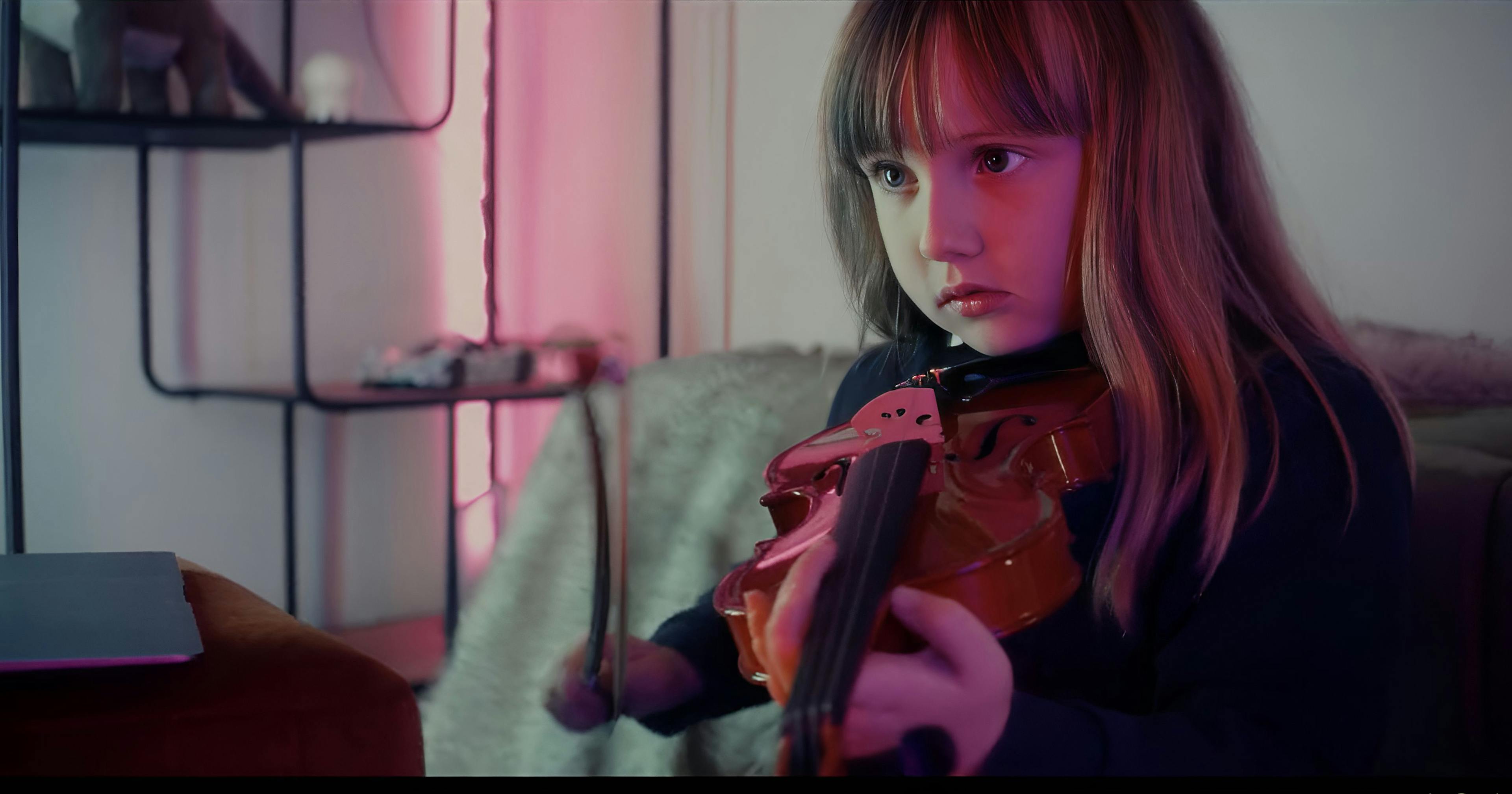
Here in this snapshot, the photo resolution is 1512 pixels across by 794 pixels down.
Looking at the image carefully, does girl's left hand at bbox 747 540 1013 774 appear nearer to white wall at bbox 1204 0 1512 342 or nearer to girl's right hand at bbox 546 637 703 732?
girl's right hand at bbox 546 637 703 732

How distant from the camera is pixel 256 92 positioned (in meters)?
0.66

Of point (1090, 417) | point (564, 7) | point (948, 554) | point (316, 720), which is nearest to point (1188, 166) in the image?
point (1090, 417)

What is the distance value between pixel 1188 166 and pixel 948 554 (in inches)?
9.1

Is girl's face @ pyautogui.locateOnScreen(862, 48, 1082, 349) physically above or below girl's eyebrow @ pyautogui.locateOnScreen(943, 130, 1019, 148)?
below

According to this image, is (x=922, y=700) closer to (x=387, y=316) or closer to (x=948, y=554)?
(x=948, y=554)

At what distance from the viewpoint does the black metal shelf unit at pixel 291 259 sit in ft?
2.09

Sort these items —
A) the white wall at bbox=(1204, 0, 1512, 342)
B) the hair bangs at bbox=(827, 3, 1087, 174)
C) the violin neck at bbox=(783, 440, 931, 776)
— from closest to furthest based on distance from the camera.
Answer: the violin neck at bbox=(783, 440, 931, 776) → the hair bangs at bbox=(827, 3, 1087, 174) → the white wall at bbox=(1204, 0, 1512, 342)

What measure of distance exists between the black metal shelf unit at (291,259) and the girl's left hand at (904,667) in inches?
11.8

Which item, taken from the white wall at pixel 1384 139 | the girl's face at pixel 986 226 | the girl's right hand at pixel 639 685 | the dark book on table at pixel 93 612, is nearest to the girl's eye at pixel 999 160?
the girl's face at pixel 986 226

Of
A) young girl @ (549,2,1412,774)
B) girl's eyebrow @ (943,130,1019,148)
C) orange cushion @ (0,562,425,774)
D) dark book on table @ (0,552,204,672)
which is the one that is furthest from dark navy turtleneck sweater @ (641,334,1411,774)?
dark book on table @ (0,552,204,672)

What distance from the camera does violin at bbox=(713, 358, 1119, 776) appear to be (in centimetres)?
41

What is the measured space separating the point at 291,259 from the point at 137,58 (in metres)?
0.14

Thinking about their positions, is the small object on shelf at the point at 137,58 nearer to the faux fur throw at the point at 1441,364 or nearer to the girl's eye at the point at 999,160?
the girl's eye at the point at 999,160

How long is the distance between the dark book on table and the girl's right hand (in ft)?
0.59
